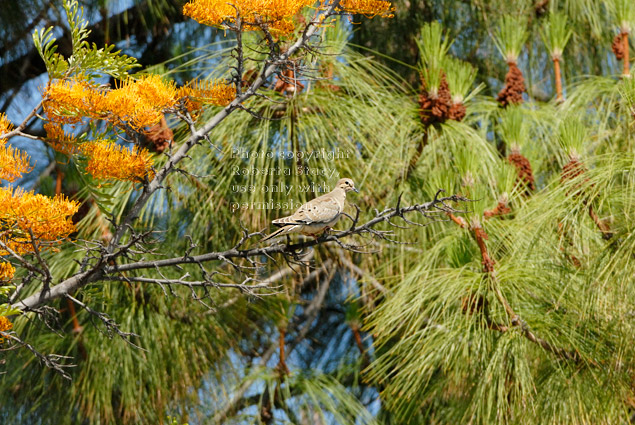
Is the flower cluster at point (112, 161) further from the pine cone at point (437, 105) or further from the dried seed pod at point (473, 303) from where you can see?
the pine cone at point (437, 105)

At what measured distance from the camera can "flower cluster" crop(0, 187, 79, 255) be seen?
86 cm

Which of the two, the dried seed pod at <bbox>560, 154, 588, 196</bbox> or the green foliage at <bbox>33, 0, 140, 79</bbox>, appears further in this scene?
the dried seed pod at <bbox>560, 154, 588, 196</bbox>

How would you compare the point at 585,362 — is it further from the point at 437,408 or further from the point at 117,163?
the point at 117,163

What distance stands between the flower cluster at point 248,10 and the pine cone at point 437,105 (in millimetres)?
834

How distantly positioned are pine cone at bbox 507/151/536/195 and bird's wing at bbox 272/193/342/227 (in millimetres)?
748

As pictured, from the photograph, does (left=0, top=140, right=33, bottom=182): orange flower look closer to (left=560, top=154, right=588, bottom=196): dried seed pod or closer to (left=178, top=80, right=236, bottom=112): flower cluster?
(left=178, top=80, right=236, bottom=112): flower cluster

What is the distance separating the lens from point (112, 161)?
2.99 ft

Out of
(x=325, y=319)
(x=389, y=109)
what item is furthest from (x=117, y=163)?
(x=325, y=319)

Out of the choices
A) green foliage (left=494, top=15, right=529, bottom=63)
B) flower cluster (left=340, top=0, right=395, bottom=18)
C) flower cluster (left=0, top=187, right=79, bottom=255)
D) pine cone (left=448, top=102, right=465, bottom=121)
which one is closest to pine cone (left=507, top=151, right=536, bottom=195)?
pine cone (left=448, top=102, right=465, bottom=121)

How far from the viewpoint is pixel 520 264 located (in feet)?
4.66

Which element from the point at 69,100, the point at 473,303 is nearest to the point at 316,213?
the point at 69,100

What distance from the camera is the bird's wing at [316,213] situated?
37.3 inches

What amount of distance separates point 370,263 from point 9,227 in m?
1.23

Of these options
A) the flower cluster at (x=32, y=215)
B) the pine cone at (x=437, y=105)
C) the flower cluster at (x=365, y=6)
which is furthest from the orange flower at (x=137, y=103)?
the pine cone at (x=437, y=105)
